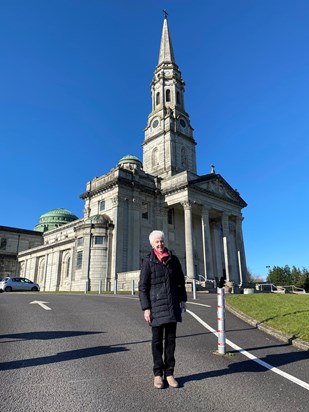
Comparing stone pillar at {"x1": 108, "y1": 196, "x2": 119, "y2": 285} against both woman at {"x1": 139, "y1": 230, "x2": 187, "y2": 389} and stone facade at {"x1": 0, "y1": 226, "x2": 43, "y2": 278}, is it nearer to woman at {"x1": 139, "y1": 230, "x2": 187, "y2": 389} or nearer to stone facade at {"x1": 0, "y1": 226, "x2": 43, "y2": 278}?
stone facade at {"x1": 0, "y1": 226, "x2": 43, "y2": 278}

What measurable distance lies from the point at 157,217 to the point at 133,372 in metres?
38.3

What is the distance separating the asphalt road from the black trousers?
255 millimetres

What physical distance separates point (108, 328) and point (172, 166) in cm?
4048

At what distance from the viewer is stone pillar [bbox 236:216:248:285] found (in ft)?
155

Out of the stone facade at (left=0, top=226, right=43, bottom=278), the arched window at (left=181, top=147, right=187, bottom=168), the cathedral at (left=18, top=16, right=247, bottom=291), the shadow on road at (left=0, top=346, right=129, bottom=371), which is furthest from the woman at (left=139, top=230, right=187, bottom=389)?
the stone facade at (left=0, top=226, right=43, bottom=278)

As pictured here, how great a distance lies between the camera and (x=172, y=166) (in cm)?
4775

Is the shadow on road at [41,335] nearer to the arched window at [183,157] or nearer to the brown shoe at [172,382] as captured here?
the brown shoe at [172,382]

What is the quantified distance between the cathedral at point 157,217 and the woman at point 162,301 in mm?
28627

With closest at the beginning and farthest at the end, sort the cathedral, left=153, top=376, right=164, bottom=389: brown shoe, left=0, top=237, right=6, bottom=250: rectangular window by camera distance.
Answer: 1. left=153, top=376, right=164, bottom=389: brown shoe
2. the cathedral
3. left=0, top=237, right=6, bottom=250: rectangular window

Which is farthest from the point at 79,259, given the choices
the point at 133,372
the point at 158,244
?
the point at 158,244

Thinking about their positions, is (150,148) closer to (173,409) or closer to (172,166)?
(172,166)

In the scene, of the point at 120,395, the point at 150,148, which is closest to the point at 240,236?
the point at 150,148

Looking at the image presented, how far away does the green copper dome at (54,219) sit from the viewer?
73.5 m

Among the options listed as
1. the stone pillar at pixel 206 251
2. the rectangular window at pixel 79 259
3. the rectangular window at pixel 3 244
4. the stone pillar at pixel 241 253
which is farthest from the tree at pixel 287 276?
the rectangular window at pixel 3 244
